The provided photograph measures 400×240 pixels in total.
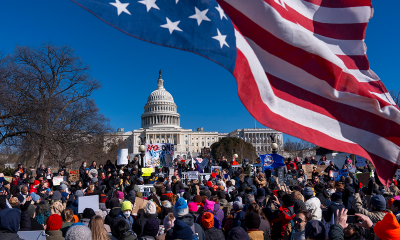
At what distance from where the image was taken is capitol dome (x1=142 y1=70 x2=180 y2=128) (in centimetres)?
12169

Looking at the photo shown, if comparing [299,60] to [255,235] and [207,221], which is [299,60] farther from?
[207,221]

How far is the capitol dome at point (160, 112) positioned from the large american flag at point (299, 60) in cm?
11729

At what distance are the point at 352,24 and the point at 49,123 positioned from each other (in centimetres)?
2335

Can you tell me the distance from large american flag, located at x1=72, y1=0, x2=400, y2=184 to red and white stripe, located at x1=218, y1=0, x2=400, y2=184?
0.01m

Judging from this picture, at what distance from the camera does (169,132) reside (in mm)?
120375

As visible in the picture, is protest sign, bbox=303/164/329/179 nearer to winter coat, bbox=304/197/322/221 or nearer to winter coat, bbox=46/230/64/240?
winter coat, bbox=304/197/322/221

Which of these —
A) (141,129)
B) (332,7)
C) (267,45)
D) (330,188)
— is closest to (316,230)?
(267,45)

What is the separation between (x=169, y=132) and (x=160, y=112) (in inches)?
328

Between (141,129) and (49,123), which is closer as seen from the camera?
(49,123)

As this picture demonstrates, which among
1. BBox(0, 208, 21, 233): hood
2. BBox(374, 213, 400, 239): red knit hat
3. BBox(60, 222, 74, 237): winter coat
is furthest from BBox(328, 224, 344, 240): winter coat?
BBox(60, 222, 74, 237): winter coat

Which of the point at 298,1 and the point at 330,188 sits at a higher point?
the point at 298,1

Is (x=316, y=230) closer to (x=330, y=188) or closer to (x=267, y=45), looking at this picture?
(x=267, y=45)

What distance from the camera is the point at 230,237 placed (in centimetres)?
366

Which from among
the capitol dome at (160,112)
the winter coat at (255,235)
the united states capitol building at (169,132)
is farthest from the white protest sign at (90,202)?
the capitol dome at (160,112)
